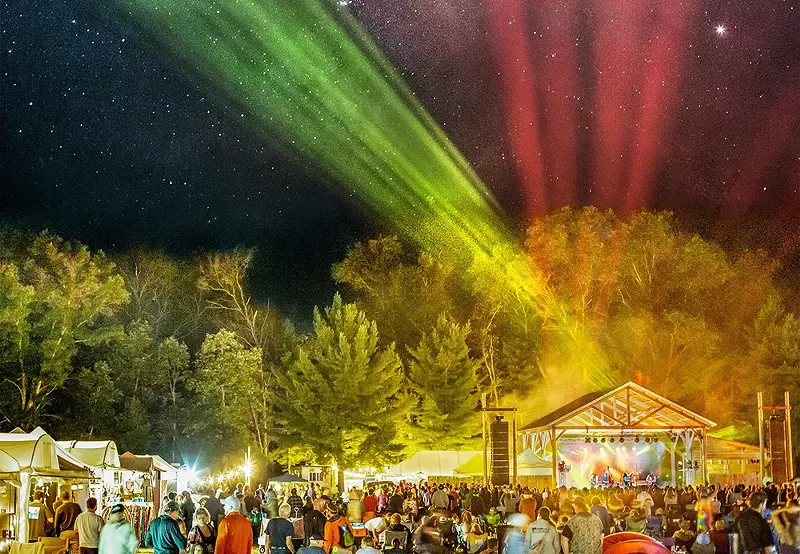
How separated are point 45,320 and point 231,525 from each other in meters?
37.1

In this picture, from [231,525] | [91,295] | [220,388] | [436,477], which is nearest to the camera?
[231,525]

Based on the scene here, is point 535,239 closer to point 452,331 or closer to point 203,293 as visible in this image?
point 452,331

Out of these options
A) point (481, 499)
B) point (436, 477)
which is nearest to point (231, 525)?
point (481, 499)

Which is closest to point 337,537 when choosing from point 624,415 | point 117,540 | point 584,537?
point 584,537

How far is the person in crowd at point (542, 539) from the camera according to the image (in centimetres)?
1170

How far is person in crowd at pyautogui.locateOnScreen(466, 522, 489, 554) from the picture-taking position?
17156 mm

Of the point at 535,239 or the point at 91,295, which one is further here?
the point at 535,239

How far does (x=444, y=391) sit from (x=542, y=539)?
42676 millimetres

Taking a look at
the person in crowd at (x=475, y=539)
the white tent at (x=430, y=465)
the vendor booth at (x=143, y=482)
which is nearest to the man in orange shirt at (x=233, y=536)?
the person in crowd at (x=475, y=539)

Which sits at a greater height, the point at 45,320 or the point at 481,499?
the point at 45,320

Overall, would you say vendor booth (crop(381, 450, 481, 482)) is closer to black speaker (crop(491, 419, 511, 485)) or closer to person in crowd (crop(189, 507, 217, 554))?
black speaker (crop(491, 419, 511, 485))

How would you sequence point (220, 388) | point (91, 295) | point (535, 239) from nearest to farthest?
point (91, 295) → point (220, 388) → point (535, 239)

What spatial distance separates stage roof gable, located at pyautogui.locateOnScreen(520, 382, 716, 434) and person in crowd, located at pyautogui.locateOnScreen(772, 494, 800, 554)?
24.6 m

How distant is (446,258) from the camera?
209ft
